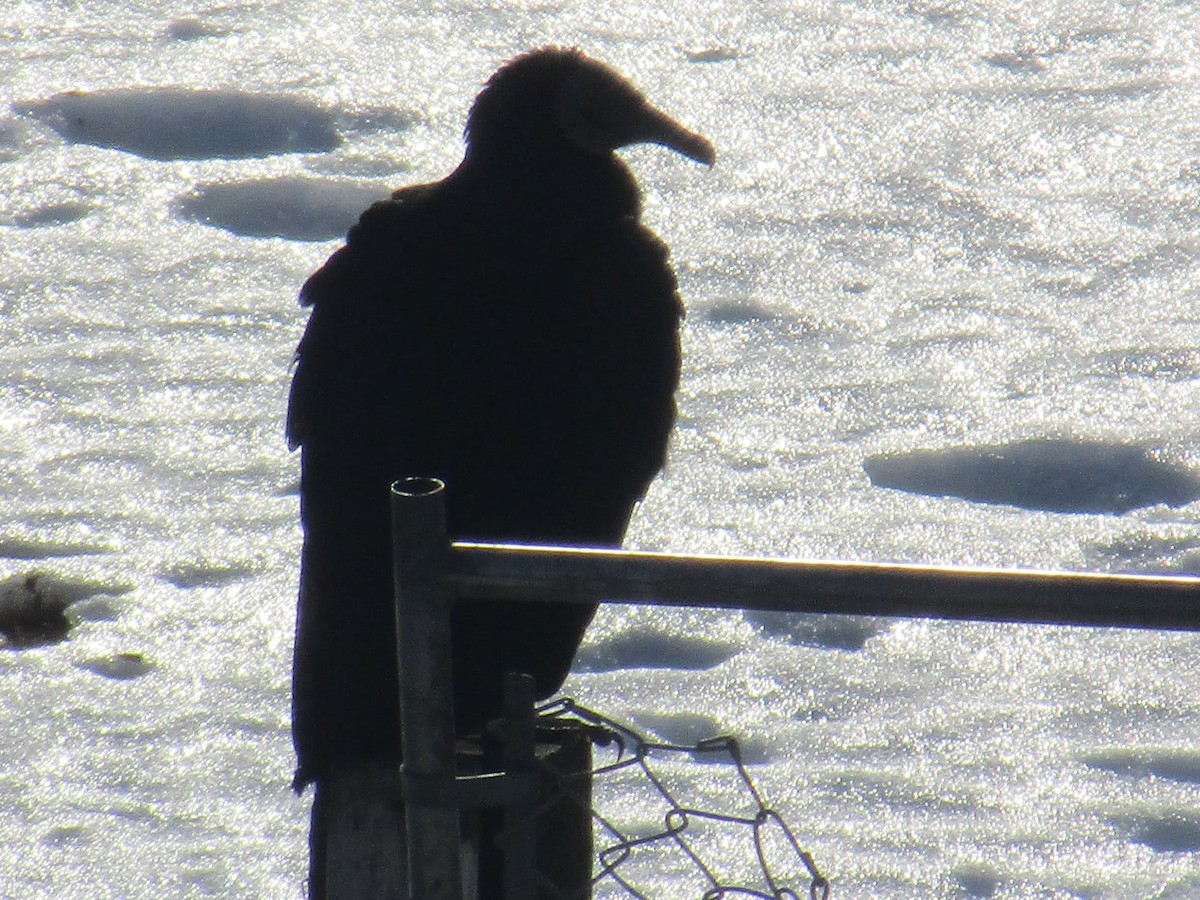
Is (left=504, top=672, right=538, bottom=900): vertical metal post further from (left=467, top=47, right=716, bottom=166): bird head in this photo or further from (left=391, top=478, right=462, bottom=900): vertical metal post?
(left=467, top=47, right=716, bottom=166): bird head

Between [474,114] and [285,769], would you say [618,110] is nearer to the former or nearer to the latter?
[474,114]

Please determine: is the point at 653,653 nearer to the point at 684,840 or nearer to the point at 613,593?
the point at 684,840

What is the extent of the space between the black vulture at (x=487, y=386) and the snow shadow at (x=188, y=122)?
3.22 m

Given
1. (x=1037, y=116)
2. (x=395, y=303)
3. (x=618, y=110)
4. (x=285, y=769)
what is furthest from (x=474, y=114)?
(x=1037, y=116)

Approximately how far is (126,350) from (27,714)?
186cm

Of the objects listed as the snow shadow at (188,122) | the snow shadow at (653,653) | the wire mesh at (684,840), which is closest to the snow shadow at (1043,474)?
the snow shadow at (653,653)

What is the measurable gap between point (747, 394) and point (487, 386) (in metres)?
2.25

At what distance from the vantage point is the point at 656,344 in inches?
125

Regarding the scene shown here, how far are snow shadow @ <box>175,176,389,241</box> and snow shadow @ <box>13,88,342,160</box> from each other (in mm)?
327

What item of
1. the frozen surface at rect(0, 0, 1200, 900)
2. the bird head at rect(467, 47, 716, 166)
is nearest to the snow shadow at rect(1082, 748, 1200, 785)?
the frozen surface at rect(0, 0, 1200, 900)

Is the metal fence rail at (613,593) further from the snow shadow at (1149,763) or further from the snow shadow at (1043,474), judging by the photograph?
the snow shadow at (1043,474)

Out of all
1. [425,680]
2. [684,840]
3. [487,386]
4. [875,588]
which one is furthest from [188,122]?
[875,588]

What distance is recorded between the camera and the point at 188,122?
6523 millimetres

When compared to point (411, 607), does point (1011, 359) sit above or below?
below
